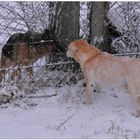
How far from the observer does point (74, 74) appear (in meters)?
9.21

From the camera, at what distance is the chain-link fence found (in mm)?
9000

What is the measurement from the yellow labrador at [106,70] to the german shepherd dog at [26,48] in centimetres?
145

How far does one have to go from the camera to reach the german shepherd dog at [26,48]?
30.9 ft

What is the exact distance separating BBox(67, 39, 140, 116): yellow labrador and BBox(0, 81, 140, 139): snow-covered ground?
0.32 m

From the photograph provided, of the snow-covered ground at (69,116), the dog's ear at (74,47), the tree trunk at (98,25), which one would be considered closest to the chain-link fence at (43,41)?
the tree trunk at (98,25)

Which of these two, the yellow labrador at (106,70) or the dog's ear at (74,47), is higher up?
the dog's ear at (74,47)

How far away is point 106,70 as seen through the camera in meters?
7.68

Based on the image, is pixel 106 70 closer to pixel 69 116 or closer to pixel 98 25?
pixel 69 116

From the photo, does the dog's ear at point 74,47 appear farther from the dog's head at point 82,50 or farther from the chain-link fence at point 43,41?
the chain-link fence at point 43,41

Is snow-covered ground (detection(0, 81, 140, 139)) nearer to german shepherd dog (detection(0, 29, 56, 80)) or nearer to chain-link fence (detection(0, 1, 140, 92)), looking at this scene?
chain-link fence (detection(0, 1, 140, 92))

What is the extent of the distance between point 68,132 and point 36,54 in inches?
131

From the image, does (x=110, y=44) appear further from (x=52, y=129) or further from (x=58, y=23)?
(x=52, y=129)

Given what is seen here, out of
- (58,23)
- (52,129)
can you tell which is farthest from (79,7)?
(52,129)

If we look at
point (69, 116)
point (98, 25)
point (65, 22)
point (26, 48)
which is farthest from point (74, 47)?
point (26, 48)
